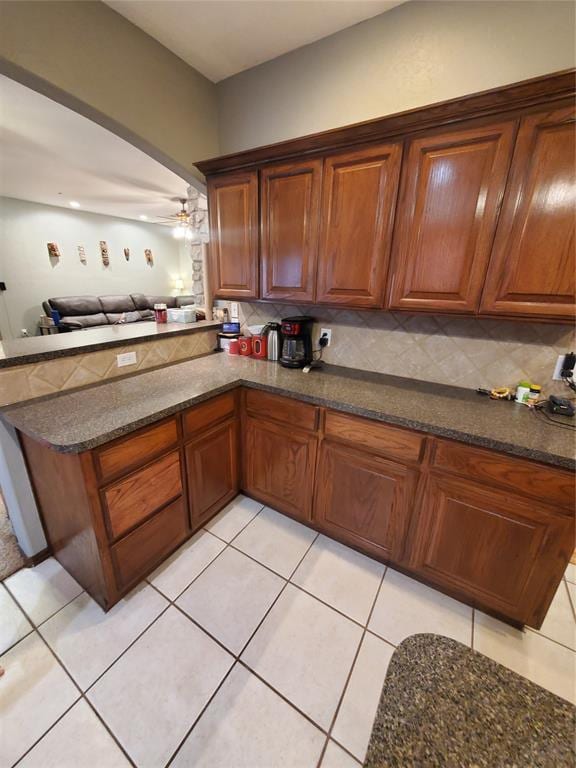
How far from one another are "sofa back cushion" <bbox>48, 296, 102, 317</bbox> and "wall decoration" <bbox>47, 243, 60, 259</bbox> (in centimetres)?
76

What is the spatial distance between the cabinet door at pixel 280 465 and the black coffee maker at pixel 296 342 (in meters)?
0.47

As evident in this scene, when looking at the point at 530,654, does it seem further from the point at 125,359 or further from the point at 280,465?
the point at 125,359

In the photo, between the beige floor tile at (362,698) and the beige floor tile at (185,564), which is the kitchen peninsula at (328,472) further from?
the beige floor tile at (362,698)

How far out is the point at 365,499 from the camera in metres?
1.65

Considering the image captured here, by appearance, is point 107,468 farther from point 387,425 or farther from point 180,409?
point 387,425

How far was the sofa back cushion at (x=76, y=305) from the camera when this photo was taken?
18.5 ft

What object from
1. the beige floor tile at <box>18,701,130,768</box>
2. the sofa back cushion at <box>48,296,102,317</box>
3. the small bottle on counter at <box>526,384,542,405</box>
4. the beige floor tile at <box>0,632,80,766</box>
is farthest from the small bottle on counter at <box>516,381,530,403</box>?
the sofa back cushion at <box>48,296,102,317</box>

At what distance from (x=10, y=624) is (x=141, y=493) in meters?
0.81

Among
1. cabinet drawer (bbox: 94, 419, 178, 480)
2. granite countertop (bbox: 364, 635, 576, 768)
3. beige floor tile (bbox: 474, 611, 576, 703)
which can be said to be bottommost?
beige floor tile (bbox: 474, 611, 576, 703)

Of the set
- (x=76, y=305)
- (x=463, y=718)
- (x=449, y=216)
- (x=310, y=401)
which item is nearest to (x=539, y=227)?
(x=449, y=216)

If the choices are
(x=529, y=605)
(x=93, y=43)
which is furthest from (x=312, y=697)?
(x=93, y=43)

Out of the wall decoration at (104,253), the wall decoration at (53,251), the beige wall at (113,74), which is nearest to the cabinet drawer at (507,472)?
the beige wall at (113,74)

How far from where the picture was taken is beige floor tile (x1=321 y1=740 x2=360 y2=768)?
40.3 inches

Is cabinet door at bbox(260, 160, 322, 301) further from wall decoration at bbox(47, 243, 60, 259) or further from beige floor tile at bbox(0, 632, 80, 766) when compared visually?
wall decoration at bbox(47, 243, 60, 259)
